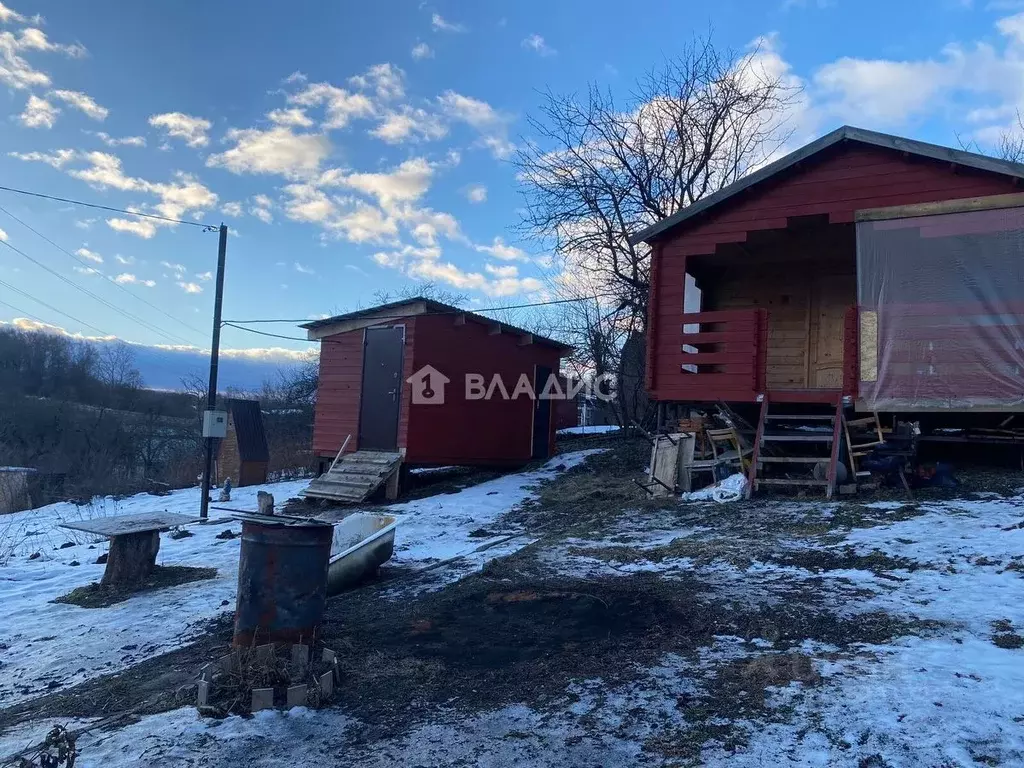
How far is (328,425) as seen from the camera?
14336 mm

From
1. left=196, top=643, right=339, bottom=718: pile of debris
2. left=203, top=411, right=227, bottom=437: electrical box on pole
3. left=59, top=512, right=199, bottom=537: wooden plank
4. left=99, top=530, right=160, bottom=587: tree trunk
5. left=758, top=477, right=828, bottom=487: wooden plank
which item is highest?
left=203, top=411, right=227, bottom=437: electrical box on pole

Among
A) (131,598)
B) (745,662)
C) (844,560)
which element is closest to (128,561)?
(131,598)

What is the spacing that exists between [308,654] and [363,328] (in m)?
10.4

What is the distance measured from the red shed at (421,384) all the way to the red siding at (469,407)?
20mm

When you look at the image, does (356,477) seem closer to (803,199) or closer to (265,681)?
(803,199)

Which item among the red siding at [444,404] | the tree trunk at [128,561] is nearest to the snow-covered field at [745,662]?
the tree trunk at [128,561]

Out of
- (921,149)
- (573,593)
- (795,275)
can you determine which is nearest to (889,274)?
(921,149)

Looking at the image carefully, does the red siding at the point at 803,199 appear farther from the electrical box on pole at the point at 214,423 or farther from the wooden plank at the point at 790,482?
the electrical box on pole at the point at 214,423

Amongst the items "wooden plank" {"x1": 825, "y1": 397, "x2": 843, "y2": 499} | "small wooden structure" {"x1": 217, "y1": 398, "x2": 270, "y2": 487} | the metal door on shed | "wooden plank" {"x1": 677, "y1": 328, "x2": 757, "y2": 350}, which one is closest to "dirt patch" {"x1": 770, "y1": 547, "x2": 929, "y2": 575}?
"wooden plank" {"x1": 825, "y1": 397, "x2": 843, "y2": 499}

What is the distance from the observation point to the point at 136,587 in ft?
24.1

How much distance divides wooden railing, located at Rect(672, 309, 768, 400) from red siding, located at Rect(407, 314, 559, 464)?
198 inches

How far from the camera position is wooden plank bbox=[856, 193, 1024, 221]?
8.42 metres

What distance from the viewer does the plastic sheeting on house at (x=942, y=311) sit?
840cm

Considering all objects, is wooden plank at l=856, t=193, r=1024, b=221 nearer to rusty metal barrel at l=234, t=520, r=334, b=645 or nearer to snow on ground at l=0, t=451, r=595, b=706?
snow on ground at l=0, t=451, r=595, b=706
